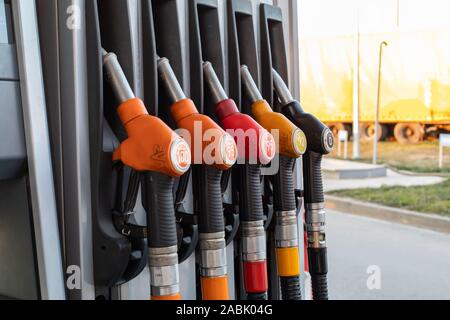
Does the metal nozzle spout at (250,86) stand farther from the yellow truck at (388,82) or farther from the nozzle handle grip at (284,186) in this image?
the yellow truck at (388,82)

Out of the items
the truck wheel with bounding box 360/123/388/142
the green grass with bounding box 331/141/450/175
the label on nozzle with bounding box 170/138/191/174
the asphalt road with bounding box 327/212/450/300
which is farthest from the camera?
the truck wheel with bounding box 360/123/388/142

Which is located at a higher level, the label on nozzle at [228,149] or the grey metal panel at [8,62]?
the grey metal panel at [8,62]

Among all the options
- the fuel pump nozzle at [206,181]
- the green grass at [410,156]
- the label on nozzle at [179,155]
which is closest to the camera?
the label on nozzle at [179,155]

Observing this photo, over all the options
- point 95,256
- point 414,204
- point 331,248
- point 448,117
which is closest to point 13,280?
point 95,256

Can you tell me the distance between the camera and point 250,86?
4.29 feet

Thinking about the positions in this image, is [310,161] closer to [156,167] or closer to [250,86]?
[250,86]

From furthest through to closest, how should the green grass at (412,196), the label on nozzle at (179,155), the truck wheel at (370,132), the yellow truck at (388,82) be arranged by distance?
the truck wheel at (370,132)
the yellow truck at (388,82)
the green grass at (412,196)
the label on nozzle at (179,155)

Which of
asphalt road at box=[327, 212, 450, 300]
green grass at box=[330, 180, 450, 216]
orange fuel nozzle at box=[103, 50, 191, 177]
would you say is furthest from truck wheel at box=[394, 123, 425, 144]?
orange fuel nozzle at box=[103, 50, 191, 177]

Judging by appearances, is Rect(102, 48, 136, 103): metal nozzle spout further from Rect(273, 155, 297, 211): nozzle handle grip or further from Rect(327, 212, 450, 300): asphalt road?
Rect(327, 212, 450, 300): asphalt road

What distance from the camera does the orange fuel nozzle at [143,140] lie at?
3.13ft

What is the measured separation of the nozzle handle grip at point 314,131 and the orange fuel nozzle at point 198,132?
0.30 meters

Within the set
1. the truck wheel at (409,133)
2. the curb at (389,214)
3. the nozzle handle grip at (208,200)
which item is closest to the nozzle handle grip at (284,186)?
the nozzle handle grip at (208,200)

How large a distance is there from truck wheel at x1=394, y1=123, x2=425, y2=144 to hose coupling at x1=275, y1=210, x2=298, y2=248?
11.3 metres

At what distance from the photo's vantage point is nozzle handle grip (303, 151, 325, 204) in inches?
53.6
